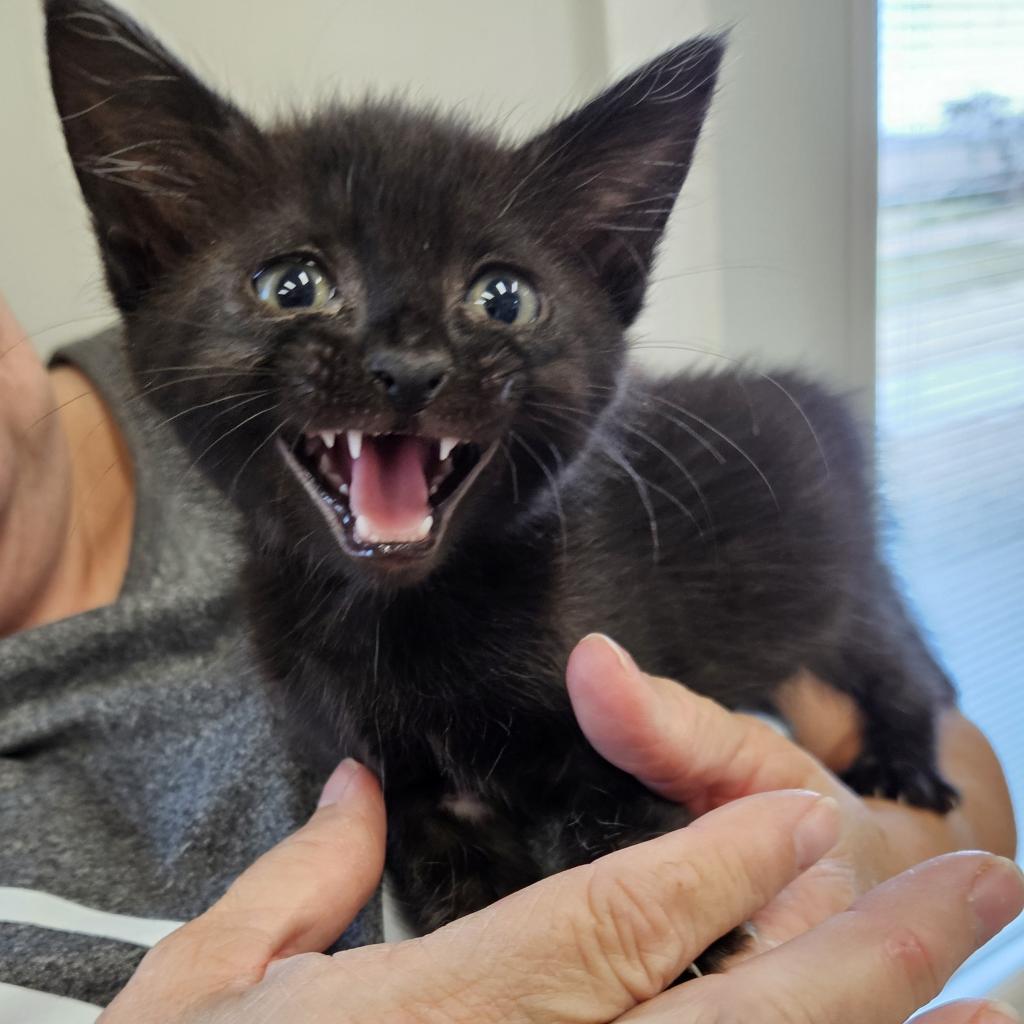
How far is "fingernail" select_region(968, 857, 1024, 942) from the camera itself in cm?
50

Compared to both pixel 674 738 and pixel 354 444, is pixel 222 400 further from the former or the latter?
pixel 674 738

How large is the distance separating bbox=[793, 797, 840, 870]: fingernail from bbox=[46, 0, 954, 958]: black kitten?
0.12 meters

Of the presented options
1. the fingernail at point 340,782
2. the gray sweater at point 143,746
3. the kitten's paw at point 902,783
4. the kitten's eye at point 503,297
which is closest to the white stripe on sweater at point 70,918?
the gray sweater at point 143,746

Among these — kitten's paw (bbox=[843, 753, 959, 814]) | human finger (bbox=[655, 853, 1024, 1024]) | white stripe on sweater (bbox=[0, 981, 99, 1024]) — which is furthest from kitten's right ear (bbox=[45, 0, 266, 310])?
kitten's paw (bbox=[843, 753, 959, 814])

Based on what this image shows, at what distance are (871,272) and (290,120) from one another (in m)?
0.87

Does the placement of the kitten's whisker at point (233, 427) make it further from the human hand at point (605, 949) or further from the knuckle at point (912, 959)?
the knuckle at point (912, 959)

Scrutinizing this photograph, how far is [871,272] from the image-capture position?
1.21 meters

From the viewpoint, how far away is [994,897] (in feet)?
1.65

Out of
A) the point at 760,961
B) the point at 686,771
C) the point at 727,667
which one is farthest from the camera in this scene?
the point at 727,667

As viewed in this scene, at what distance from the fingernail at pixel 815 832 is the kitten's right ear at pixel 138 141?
1.71 ft

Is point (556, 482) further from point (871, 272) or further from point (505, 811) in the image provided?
point (871, 272)

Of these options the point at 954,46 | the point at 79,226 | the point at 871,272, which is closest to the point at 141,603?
the point at 79,226

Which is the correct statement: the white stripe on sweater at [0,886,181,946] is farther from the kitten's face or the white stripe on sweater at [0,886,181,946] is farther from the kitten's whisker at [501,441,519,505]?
the kitten's whisker at [501,441,519,505]

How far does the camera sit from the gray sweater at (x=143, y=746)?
64cm
